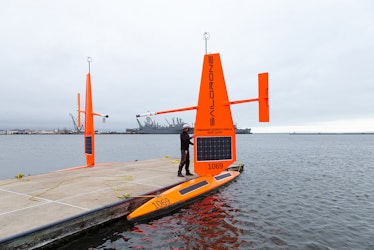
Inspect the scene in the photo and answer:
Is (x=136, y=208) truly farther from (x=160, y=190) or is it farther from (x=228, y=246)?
(x=228, y=246)

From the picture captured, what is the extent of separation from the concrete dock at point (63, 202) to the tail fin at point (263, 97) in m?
4.58

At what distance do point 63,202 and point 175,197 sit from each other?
3738 millimetres

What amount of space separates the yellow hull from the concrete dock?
39cm

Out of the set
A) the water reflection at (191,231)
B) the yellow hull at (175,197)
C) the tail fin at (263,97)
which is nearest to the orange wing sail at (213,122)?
the yellow hull at (175,197)

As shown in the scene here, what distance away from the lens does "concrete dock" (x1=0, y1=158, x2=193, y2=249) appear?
558cm

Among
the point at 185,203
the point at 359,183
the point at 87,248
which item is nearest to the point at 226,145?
the point at 185,203

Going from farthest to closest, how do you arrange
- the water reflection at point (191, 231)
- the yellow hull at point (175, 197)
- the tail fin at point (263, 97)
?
the tail fin at point (263, 97) → the yellow hull at point (175, 197) → the water reflection at point (191, 231)

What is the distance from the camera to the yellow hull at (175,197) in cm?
798

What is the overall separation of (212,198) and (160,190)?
2882 millimetres

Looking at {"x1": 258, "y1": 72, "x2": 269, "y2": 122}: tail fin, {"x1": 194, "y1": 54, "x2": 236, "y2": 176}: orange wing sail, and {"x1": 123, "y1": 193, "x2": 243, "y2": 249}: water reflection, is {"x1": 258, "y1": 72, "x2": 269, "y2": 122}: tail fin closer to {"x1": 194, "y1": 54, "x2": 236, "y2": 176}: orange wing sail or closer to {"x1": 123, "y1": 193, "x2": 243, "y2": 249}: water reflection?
{"x1": 194, "y1": 54, "x2": 236, "y2": 176}: orange wing sail

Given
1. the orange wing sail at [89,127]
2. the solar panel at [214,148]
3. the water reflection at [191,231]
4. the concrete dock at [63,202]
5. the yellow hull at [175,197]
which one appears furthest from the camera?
the orange wing sail at [89,127]

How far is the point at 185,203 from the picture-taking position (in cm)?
973

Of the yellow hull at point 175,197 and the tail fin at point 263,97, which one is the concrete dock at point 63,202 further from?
the tail fin at point 263,97

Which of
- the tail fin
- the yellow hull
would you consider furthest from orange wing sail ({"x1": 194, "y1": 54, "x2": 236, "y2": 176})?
the tail fin
